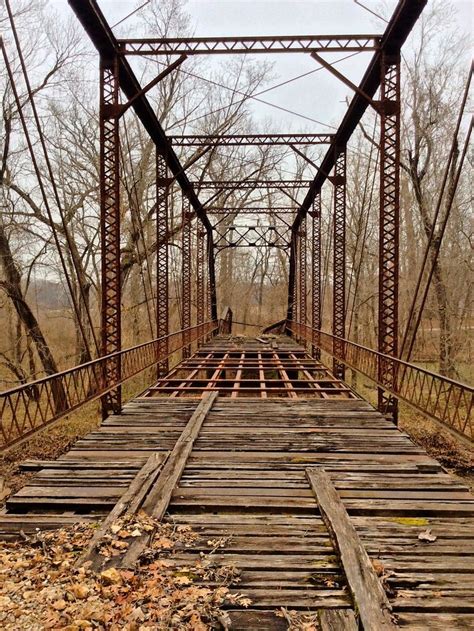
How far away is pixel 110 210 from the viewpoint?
823 cm

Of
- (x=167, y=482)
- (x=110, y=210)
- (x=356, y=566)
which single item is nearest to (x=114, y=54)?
(x=110, y=210)

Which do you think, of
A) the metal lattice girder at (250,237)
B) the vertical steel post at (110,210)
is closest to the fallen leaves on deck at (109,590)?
the vertical steel post at (110,210)

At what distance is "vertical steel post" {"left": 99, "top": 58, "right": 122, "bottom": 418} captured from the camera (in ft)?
26.1

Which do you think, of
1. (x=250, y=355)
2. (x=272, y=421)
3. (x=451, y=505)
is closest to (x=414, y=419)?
(x=250, y=355)

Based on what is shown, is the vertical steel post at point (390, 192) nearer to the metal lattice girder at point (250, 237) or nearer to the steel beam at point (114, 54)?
the steel beam at point (114, 54)

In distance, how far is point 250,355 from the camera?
51.5 ft

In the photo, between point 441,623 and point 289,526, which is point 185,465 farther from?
point 441,623

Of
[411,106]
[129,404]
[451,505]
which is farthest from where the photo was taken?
[411,106]

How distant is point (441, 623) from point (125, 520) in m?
2.43

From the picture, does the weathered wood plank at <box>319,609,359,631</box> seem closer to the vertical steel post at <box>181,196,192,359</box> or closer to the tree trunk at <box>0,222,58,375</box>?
the vertical steel post at <box>181,196,192,359</box>

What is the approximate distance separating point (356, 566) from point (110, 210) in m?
7.28

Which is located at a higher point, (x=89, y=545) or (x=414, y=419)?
(x=89, y=545)

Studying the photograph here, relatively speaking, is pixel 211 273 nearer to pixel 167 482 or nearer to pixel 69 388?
pixel 69 388

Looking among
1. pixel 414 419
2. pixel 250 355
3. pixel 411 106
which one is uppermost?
pixel 411 106
